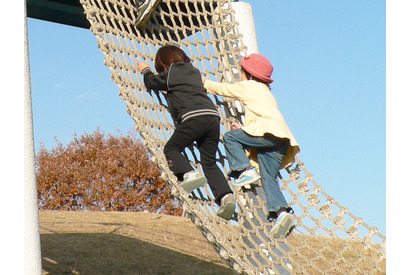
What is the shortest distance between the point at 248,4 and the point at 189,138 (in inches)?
52.8

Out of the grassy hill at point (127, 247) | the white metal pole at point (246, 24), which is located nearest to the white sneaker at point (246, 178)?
the white metal pole at point (246, 24)

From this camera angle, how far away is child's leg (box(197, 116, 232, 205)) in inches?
119

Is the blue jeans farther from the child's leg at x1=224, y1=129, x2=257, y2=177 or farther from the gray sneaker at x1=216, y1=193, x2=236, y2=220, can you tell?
the gray sneaker at x1=216, y1=193, x2=236, y2=220

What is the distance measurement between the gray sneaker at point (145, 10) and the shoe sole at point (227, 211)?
134cm

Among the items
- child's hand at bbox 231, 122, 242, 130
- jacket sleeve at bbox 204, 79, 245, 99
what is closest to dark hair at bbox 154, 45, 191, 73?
jacket sleeve at bbox 204, 79, 245, 99

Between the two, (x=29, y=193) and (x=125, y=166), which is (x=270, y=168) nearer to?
(x=29, y=193)

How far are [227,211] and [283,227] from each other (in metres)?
0.30

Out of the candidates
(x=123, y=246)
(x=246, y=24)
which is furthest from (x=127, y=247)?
(x=246, y=24)

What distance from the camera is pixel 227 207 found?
2.93 meters

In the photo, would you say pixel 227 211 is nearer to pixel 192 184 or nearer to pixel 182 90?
pixel 192 184

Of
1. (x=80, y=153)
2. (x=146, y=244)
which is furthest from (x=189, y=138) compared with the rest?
(x=80, y=153)

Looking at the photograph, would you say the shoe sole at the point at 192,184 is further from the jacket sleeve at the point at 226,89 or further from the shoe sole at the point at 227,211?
the jacket sleeve at the point at 226,89

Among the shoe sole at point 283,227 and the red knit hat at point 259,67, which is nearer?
the shoe sole at point 283,227

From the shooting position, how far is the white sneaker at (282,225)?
2.87 metres
